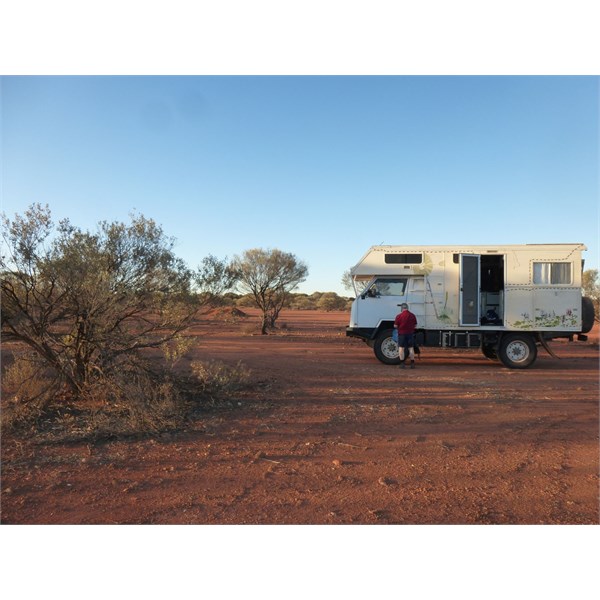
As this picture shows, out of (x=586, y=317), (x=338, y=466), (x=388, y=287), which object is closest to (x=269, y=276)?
(x=388, y=287)

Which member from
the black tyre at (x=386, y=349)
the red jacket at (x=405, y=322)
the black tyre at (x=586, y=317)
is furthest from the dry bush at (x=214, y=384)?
Result: the black tyre at (x=586, y=317)

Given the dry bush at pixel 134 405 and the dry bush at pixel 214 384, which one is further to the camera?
the dry bush at pixel 214 384

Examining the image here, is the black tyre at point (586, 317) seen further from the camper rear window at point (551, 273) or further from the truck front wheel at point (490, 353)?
the truck front wheel at point (490, 353)

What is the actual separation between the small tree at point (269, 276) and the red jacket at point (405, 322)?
1206 cm

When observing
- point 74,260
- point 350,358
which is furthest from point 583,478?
point 350,358

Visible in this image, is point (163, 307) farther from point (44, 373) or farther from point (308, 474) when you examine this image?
point (308, 474)

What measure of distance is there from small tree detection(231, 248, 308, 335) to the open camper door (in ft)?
40.9

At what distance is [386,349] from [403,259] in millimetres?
2658

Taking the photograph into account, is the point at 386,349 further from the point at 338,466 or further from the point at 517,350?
the point at 338,466

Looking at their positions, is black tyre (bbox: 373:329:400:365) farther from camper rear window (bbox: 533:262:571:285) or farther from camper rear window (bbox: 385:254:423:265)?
camper rear window (bbox: 533:262:571:285)

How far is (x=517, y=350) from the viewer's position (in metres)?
12.7

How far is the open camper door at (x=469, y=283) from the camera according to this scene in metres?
12.5

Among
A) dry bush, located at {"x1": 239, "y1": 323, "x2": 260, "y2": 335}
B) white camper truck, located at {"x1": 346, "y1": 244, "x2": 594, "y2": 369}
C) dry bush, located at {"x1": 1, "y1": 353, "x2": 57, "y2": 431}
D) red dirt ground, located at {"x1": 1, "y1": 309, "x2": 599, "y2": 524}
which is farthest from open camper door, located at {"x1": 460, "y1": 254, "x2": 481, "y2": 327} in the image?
dry bush, located at {"x1": 239, "y1": 323, "x2": 260, "y2": 335}

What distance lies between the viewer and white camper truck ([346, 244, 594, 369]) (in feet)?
40.4
